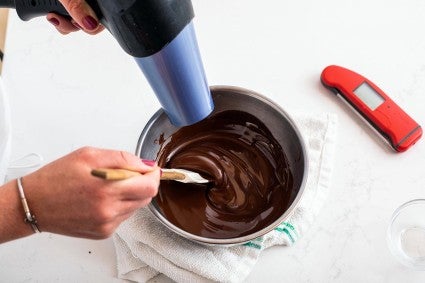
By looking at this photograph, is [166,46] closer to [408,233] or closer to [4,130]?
[4,130]

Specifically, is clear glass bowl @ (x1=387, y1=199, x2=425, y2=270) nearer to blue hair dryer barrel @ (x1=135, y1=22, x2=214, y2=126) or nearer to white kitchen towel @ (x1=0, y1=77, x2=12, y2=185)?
blue hair dryer barrel @ (x1=135, y1=22, x2=214, y2=126)

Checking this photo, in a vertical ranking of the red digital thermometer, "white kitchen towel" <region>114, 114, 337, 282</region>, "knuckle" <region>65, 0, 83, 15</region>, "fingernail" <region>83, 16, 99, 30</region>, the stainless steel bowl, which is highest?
"knuckle" <region>65, 0, 83, 15</region>

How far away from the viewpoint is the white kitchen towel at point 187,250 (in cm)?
76

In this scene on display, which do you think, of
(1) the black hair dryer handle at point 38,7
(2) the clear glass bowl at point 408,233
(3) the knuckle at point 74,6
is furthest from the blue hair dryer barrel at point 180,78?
(2) the clear glass bowl at point 408,233

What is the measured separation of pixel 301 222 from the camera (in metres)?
0.80

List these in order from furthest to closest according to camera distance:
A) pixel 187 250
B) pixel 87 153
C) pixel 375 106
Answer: pixel 375 106 → pixel 187 250 → pixel 87 153

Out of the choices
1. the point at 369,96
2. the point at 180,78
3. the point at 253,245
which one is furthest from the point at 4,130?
the point at 369,96

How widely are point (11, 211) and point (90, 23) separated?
279mm

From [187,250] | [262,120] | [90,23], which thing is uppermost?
[90,23]

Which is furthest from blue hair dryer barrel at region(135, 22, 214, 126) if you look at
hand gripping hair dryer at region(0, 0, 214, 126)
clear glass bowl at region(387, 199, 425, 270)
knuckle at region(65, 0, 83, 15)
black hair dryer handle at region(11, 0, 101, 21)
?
clear glass bowl at region(387, 199, 425, 270)

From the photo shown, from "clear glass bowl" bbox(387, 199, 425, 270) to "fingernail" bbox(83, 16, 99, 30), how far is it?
0.55 m

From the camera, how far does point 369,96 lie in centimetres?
88

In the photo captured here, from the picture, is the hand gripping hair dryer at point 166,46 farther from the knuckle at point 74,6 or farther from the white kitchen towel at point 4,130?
the white kitchen towel at point 4,130

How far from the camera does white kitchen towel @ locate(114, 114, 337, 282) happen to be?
76cm
